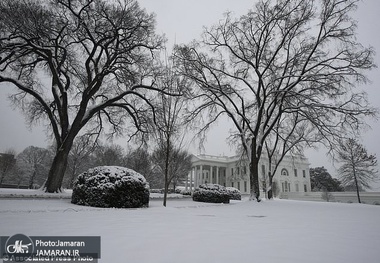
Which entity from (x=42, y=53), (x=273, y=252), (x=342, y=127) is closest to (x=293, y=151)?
(x=342, y=127)

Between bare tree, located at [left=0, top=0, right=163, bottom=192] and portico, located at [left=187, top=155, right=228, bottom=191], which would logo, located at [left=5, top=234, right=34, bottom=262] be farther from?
portico, located at [left=187, top=155, right=228, bottom=191]

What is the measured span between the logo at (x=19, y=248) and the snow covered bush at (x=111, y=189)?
16.3 feet

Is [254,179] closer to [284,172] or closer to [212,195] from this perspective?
[212,195]

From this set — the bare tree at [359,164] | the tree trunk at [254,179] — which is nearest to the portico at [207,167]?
the bare tree at [359,164]

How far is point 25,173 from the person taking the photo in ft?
139

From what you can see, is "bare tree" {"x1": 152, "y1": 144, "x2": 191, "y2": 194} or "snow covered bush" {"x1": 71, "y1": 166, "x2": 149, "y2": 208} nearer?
"snow covered bush" {"x1": 71, "y1": 166, "x2": 149, "y2": 208}

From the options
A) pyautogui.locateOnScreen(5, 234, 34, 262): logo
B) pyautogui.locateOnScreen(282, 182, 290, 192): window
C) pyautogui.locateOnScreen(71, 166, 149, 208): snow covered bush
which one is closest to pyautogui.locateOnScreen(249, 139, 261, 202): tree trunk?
pyautogui.locateOnScreen(71, 166, 149, 208): snow covered bush

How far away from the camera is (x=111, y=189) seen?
7652 millimetres

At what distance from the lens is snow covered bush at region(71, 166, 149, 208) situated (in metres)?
7.60

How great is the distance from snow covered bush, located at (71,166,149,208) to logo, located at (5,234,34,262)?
498 centimetres

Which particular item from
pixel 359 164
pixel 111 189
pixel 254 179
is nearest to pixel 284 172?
pixel 359 164

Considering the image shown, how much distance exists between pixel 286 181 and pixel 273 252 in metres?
59.1

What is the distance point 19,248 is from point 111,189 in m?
5.40

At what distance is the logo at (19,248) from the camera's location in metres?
2.16
